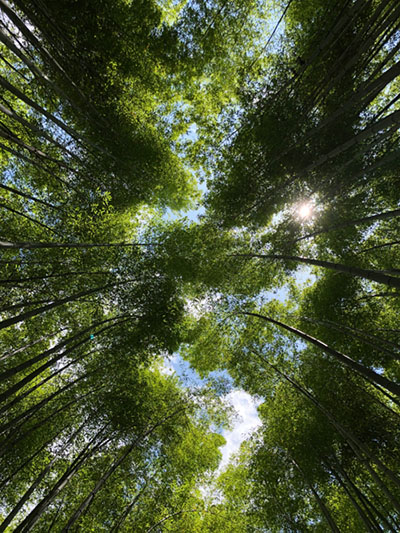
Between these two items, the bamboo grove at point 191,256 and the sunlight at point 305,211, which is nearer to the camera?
the bamboo grove at point 191,256

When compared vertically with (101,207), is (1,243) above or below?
below

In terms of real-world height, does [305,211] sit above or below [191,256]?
above

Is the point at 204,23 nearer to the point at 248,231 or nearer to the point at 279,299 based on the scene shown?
the point at 248,231

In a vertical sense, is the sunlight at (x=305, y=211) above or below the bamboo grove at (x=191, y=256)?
above

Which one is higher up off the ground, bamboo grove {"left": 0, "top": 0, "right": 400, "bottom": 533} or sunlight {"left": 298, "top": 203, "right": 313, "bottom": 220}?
sunlight {"left": 298, "top": 203, "right": 313, "bottom": 220}

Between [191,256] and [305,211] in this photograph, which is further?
[191,256]

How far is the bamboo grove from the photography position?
13.9ft

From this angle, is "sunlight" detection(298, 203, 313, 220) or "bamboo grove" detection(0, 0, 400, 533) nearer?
"bamboo grove" detection(0, 0, 400, 533)

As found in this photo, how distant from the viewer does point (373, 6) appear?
3.79 metres

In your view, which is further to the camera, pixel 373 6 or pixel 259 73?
pixel 259 73

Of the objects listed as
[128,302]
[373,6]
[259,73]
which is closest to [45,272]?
[128,302]

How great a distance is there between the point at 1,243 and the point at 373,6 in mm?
6020

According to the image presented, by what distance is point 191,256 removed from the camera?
5.50 m

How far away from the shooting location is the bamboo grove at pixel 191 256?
4.24m
